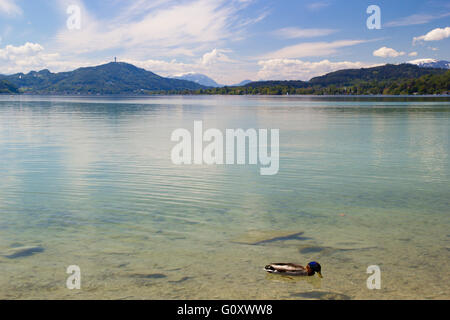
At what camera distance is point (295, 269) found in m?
9.31

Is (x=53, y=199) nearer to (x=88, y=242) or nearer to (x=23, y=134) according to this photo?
(x=88, y=242)

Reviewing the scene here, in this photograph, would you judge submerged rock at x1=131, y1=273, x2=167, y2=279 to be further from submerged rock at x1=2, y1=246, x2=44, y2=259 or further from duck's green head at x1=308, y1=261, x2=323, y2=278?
duck's green head at x1=308, y1=261, x2=323, y2=278

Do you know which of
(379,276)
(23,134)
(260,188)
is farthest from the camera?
(23,134)

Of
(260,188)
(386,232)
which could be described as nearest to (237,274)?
(386,232)

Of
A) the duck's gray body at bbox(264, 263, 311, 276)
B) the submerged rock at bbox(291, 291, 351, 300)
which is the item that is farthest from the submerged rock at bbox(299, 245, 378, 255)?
the submerged rock at bbox(291, 291, 351, 300)

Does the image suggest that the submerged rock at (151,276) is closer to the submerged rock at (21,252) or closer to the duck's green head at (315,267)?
the submerged rock at (21,252)

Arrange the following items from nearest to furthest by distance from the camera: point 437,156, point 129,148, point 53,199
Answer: point 53,199, point 437,156, point 129,148

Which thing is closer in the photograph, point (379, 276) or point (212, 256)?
point (379, 276)

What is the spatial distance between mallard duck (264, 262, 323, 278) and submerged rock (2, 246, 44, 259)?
6.12 meters

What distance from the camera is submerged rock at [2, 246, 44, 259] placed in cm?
1046

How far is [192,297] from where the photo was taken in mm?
8531

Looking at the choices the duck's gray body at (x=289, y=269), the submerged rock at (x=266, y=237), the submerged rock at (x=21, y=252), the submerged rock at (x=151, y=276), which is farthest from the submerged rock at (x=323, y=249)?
the submerged rock at (x=21, y=252)

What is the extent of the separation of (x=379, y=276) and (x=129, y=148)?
24153 mm

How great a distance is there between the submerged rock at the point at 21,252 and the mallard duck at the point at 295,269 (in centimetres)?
612
